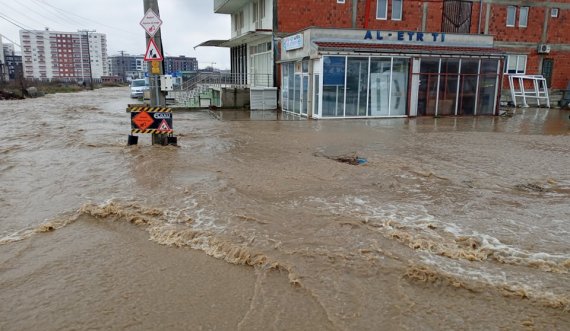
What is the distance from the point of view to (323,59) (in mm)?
19578

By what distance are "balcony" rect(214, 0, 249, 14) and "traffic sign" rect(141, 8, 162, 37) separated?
20.2 metres

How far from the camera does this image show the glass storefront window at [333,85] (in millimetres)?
19844

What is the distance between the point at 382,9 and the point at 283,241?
25.6 meters

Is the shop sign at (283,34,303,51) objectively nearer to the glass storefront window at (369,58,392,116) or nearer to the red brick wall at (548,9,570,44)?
the glass storefront window at (369,58,392,116)

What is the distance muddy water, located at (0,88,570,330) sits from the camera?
404 centimetres

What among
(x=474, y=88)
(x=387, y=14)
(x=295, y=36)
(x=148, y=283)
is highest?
(x=387, y=14)

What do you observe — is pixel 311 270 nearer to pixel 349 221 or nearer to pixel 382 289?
pixel 382 289

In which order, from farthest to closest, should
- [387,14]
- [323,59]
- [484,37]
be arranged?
1. [387,14]
2. [484,37]
3. [323,59]

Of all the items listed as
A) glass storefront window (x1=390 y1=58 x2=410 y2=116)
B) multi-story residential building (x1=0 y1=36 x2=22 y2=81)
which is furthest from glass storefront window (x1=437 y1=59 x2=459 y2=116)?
multi-story residential building (x1=0 y1=36 x2=22 y2=81)

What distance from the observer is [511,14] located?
103ft

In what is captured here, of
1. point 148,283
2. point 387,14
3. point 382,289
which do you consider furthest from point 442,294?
point 387,14

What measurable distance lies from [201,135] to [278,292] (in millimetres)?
11520

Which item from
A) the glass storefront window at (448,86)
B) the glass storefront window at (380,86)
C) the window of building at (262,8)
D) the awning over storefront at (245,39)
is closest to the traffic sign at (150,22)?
the glass storefront window at (380,86)

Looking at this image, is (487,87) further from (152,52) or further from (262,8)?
(152,52)
